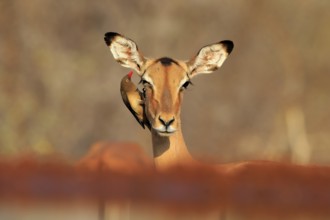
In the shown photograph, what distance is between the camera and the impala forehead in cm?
909

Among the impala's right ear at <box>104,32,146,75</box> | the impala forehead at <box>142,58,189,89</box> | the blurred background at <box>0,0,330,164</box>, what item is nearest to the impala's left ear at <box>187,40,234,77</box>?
the impala forehead at <box>142,58,189,89</box>

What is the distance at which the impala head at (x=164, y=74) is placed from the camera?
8.73 metres

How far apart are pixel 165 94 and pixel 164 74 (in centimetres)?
25

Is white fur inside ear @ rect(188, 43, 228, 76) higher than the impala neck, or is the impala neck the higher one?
white fur inside ear @ rect(188, 43, 228, 76)

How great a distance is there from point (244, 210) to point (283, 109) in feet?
54.4

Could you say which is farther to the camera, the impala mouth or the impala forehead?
the impala forehead

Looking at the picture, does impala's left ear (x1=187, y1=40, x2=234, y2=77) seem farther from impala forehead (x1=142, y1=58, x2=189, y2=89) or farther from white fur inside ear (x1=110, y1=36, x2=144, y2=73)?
white fur inside ear (x1=110, y1=36, x2=144, y2=73)

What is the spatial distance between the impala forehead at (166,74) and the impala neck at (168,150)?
45 cm

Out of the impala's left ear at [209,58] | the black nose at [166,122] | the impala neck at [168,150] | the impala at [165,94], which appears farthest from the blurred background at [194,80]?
the black nose at [166,122]

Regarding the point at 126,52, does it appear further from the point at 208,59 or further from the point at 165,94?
the point at 165,94

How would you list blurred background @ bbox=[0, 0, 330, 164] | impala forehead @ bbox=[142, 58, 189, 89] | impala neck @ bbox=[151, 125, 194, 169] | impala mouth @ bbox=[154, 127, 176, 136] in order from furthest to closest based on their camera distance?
1. blurred background @ bbox=[0, 0, 330, 164]
2. impala forehead @ bbox=[142, 58, 189, 89]
3. impala neck @ bbox=[151, 125, 194, 169]
4. impala mouth @ bbox=[154, 127, 176, 136]

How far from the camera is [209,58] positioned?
384 inches

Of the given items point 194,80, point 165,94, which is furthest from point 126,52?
point 194,80

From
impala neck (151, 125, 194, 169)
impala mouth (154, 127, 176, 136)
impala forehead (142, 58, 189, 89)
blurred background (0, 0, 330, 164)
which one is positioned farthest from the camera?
blurred background (0, 0, 330, 164)
